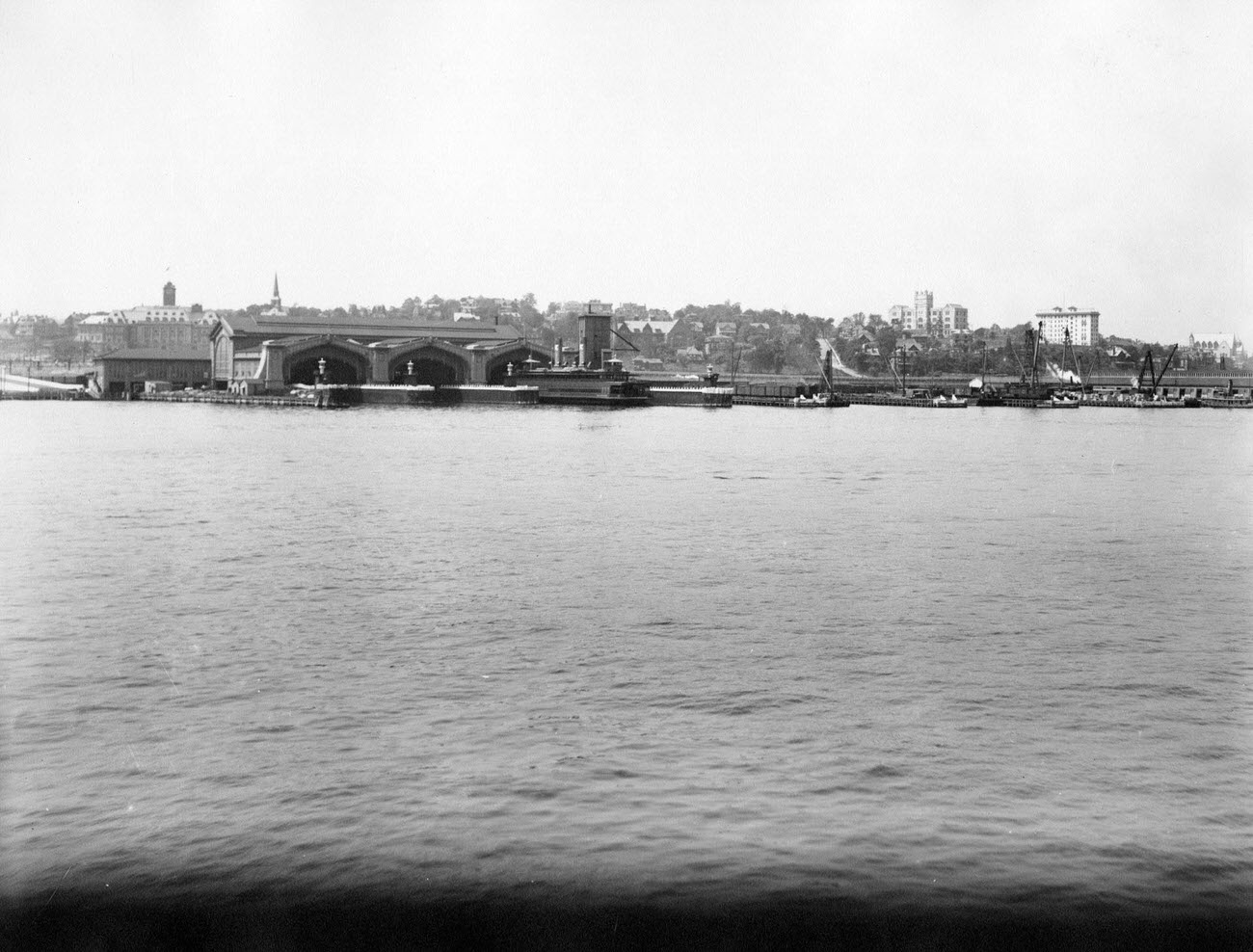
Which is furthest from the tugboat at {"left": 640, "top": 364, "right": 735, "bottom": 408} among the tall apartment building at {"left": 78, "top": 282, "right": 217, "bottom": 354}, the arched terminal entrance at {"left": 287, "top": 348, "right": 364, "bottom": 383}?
the tall apartment building at {"left": 78, "top": 282, "right": 217, "bottom": 354}

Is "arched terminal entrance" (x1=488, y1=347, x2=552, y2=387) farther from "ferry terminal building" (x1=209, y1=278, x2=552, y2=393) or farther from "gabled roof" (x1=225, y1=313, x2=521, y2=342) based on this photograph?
"gabled roof" (x1=225, y1=313, x2=521, y2=342)

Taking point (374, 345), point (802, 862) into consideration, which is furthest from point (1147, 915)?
point (374, 345)

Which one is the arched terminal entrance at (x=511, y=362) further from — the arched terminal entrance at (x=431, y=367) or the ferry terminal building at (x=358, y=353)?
the arched terminal entrance at (x=431, y=367)

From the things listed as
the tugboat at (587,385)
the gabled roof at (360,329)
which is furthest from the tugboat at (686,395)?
the gabled roof at (360,329)

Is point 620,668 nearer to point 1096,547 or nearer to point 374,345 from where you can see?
point 1096,547

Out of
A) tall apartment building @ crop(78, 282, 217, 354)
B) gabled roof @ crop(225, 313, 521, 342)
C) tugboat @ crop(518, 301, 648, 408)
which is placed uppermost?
tall apartment building @ crop(78, 282, 217, 354)

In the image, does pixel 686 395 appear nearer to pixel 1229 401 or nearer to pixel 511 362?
pixel 511 362

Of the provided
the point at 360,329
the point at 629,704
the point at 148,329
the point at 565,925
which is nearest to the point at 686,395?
the point at 360,329
